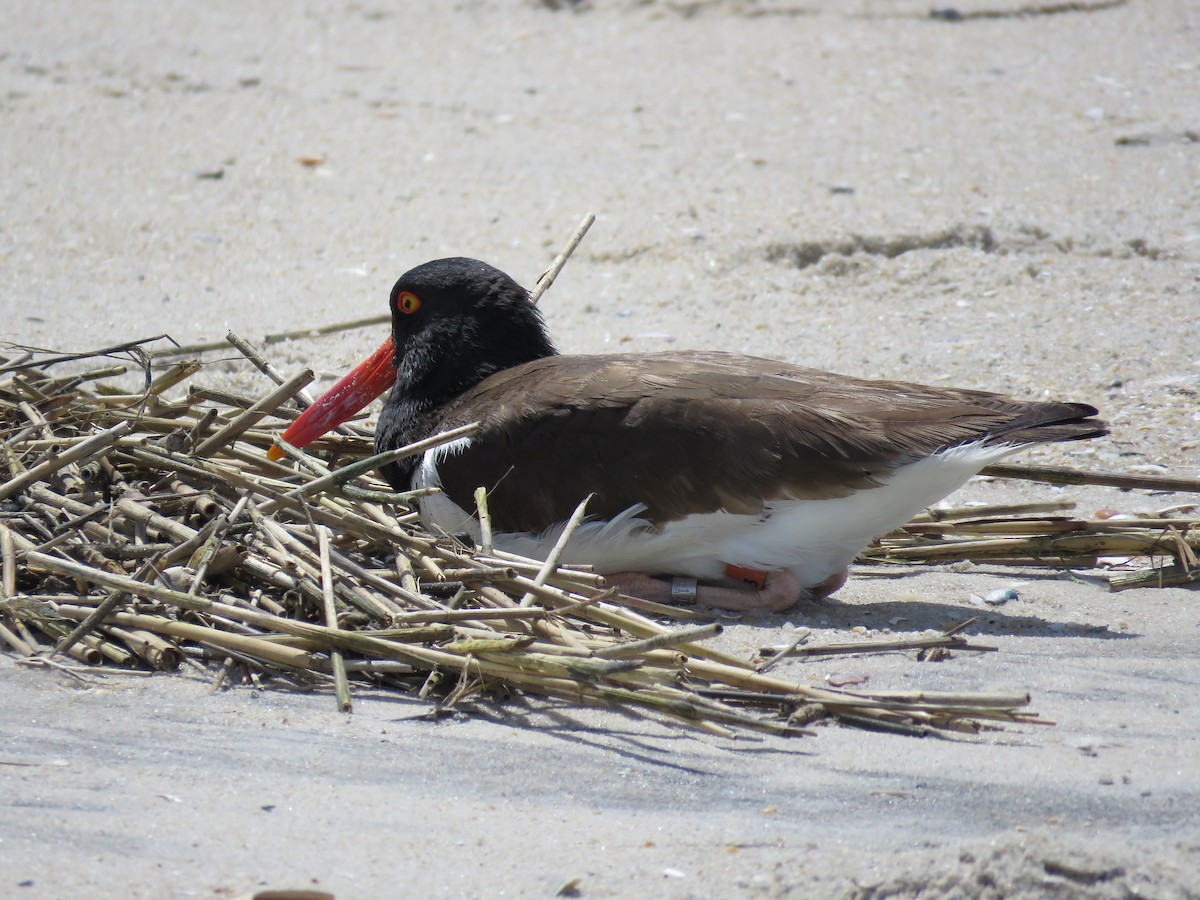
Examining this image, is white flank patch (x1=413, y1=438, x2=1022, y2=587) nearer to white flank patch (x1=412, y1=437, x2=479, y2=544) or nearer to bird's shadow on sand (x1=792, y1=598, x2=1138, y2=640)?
white flank patch (x1=412, y1=437, x2=479, y2=544)

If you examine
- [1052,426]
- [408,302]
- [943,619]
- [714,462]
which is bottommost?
[943,619]

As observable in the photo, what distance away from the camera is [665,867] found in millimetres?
2867

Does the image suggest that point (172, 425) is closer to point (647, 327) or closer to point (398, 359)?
point (398, 359)

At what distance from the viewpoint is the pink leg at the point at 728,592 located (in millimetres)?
4617

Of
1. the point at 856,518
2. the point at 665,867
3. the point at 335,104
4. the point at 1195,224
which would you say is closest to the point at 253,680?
the point at 665,867

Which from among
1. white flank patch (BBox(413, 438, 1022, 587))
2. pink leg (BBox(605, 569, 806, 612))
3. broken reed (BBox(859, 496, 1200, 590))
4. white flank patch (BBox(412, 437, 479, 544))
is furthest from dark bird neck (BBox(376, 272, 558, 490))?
broken reed (BBox(859, 496, 1200, 590))

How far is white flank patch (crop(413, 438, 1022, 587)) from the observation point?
438 cm

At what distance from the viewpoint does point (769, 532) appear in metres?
4.58

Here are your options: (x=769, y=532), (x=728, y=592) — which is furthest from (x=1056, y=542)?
(x=728, y=592)

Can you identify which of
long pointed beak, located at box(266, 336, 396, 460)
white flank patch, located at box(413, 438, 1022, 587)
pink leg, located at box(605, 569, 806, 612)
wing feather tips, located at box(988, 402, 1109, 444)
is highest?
wing feather tips, located at box(988, 402, 1109, 444)

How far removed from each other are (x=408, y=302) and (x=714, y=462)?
1762mm

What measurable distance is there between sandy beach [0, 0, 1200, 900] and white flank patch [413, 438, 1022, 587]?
234 millimetres

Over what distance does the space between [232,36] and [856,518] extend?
345 inches

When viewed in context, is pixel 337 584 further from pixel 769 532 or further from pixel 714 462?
pixel 769 532
